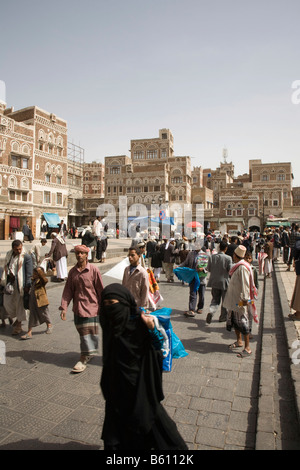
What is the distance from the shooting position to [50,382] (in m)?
4.12

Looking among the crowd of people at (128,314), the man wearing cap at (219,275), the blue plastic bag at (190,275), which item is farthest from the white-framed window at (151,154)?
the man wearing cap at (219,275)

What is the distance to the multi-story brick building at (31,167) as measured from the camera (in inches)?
1266

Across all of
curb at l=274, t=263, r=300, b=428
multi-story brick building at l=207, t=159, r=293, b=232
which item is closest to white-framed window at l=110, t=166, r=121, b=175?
multi-story brick building at l=207, t=159, r=293, b=232

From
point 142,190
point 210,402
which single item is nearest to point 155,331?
point 210,402

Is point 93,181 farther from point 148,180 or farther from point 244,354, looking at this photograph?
point 244,354

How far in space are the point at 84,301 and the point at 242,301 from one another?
237 cm

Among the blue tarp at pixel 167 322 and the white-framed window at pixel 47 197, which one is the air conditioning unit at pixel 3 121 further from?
the blue tarp at pixel 167 322

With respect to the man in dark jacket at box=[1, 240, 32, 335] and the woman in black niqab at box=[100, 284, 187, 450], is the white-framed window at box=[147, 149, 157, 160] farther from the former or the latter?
the woman in black niqab at box=[100, 284, 187, 450]

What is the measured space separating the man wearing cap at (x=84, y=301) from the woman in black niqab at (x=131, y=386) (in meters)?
2.22

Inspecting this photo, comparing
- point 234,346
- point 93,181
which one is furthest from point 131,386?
point 93,181

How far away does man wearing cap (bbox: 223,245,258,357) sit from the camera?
4.94 meters

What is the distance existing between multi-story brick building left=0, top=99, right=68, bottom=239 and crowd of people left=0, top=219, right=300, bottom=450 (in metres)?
25.2
